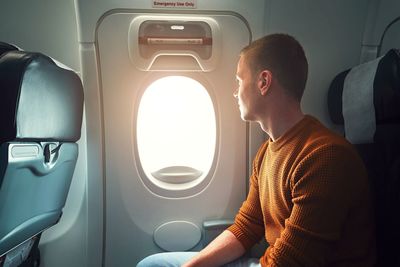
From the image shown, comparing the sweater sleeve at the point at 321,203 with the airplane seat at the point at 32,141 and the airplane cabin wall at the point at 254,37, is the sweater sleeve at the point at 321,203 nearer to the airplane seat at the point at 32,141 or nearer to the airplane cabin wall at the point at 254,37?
the airplane cabin wall at the point at 254,37

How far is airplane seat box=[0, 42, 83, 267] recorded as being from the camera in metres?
1.15

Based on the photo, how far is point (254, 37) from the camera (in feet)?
6.35

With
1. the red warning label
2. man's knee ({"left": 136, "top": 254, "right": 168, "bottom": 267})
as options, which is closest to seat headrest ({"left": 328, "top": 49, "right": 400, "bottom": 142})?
the red warning label

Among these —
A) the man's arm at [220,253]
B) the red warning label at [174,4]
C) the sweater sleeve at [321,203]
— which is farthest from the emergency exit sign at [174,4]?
the man's arm at [220,253]

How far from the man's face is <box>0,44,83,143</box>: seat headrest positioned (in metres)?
0.82

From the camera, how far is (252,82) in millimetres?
1446

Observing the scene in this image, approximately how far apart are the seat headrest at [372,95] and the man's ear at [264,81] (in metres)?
0.41

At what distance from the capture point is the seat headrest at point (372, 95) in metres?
1.27

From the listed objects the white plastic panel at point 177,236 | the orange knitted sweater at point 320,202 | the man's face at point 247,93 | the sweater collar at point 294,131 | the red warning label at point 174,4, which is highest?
the red warning label at point 174,4

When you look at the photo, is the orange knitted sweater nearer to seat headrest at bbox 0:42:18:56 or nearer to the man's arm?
the man's arm

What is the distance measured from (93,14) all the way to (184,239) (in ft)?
4.64

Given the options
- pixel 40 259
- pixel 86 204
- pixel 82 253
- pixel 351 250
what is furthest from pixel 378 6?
pixel 40 259

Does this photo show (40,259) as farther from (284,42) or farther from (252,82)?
(284,42)

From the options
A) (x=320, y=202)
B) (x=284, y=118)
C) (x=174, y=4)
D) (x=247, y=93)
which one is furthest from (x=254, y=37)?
(x=320, y=202)
